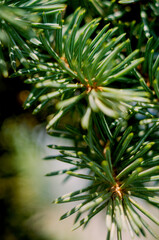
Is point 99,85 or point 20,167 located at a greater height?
point 99,85

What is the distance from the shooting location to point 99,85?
1.00ft

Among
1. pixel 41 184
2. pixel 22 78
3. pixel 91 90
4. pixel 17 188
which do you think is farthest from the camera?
pixel 41 184

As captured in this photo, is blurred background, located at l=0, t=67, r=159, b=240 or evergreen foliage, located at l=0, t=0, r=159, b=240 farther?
blurred background, located at l=0, t=67, r=159, b=240

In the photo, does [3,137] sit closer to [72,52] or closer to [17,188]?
[17,188]

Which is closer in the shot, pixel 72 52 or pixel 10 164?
pixel 72 52

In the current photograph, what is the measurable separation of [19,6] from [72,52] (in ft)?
0.31

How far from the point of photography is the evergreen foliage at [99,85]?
0.91 ft

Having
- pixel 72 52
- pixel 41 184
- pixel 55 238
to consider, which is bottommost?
pixel 55 238

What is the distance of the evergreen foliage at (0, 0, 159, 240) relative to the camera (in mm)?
276

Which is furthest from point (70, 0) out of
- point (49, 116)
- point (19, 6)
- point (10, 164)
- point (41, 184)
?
point (41, 184)

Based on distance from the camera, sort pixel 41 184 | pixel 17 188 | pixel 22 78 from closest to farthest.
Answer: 1. pixel 22 78
2. pixel 17 188
3. pixel 41 184

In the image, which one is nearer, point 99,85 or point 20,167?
point 99,85

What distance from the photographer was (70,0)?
38 cm

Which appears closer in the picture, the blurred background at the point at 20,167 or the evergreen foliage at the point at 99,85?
the evergreen foliage at the point at 99,85
